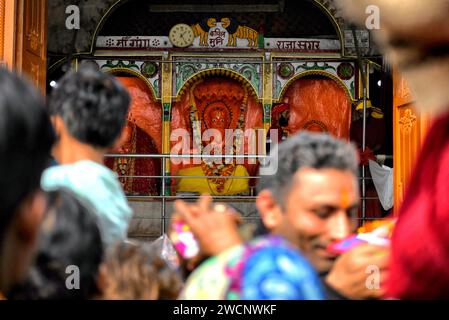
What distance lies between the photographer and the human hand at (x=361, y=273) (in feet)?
3.86

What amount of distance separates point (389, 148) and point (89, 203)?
22.2 feet

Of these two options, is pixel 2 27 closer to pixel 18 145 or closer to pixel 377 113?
pixel 18 145

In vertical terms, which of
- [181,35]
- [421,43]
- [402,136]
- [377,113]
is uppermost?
[181,35]

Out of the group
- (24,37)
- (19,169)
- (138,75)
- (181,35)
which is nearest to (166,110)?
(138,75)

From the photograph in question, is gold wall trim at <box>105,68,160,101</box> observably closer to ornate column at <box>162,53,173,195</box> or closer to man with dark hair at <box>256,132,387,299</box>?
ornate column at <box>162,53,173,195</box>

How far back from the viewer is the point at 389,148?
777cm

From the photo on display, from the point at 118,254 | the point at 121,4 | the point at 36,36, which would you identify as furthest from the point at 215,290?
the point at 121,4

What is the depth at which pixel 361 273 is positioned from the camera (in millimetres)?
1181

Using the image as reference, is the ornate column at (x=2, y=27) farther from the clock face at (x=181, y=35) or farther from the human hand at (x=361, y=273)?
the clock face at (x=181, y=35)

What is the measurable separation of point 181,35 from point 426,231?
750 centimetres

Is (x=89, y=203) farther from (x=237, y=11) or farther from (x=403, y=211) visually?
(x=237, y=11)

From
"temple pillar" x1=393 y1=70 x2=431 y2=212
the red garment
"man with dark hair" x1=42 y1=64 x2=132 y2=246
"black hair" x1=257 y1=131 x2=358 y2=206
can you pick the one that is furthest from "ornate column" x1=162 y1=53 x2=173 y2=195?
the red garment

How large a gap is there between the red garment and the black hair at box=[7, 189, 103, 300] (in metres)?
0.50

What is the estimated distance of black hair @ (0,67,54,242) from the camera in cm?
70
